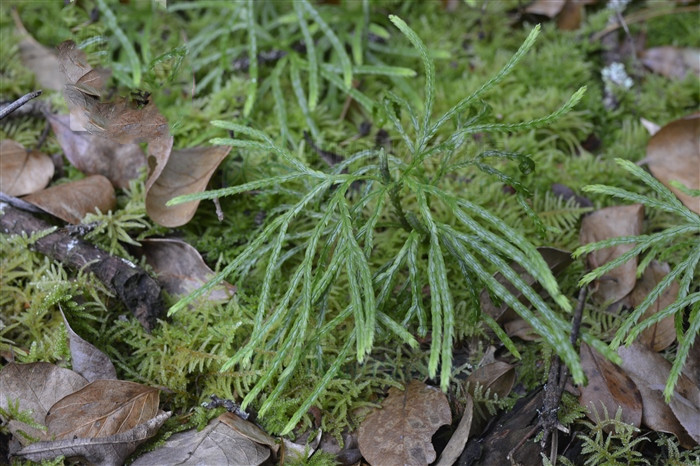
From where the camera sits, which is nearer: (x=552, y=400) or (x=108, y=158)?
(x=552, y=400)

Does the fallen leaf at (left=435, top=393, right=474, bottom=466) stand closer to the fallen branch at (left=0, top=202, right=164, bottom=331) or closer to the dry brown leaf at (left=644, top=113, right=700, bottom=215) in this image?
the fallen branch at (left=0, top=202, right=164, bottom=331)

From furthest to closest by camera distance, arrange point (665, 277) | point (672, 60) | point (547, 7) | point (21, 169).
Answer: point (547, 7), point (672, 60), point (21, 169), point (665, 277)

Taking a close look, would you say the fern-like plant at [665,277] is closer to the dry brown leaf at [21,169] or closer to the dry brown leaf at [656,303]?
the dry brown leaf at [656,303]

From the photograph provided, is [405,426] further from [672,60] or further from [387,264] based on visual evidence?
[672,60]

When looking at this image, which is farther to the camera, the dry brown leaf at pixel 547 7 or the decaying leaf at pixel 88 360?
the dry brown leaf at pixel 547 7

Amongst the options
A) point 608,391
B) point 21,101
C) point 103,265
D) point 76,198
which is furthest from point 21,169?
point 608,391

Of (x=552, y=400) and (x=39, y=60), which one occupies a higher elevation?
(x=39, y=60)

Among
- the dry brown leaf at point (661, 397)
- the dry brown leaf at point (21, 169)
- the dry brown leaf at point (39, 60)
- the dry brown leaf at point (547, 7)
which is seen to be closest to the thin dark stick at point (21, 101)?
the dry brown leaf at point (21, 169)
